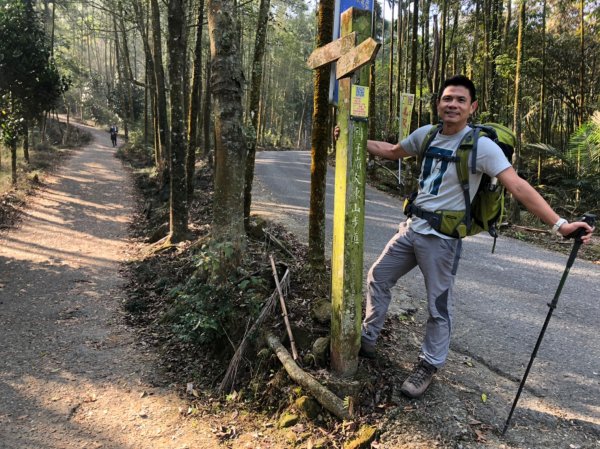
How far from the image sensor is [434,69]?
51.4ft

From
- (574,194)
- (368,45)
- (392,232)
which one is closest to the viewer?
(368,45)

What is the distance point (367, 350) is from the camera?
136 inches

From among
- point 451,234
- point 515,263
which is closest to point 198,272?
point 451,234

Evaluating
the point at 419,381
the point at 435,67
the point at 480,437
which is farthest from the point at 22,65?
the point at 480,437

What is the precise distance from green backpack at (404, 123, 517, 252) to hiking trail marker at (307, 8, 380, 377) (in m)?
0.51

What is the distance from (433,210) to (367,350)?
4.15 feet

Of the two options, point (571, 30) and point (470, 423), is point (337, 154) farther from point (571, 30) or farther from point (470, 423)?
point (571, 30)

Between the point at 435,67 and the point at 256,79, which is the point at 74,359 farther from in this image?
the point at 435,67

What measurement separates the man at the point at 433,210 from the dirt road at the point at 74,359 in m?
1.81

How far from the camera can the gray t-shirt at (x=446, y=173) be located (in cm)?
272

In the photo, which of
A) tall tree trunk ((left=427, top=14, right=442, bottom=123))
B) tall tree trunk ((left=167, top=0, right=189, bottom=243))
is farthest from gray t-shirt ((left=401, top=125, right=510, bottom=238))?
tall tree trunk ((left=427, top=14, right=442, bottom=123))

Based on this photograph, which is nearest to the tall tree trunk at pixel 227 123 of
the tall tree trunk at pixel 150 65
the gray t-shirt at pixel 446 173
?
the gray t-shirt at pixel 446 173

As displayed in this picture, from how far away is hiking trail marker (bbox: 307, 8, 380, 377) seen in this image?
114 inches

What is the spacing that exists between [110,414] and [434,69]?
15414 millimetres
